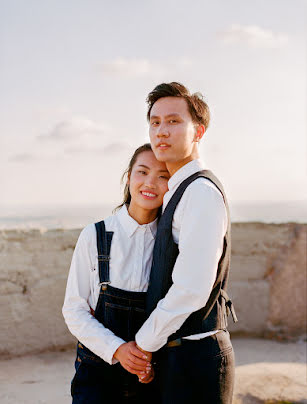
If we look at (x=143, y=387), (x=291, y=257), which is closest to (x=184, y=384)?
(x=143, y=387)

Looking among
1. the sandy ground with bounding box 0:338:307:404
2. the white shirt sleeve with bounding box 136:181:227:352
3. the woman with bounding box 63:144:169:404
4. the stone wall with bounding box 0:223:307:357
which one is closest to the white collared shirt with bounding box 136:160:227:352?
the white shirt sleeve with bounding box 136:181:227:352

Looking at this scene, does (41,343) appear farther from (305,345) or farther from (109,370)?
(305,345)

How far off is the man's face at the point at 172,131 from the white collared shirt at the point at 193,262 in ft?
0.84

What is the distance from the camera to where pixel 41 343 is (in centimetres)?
361

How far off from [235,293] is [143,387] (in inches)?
90.1

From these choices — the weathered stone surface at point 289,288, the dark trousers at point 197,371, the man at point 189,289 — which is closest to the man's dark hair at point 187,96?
the man at point 189,289

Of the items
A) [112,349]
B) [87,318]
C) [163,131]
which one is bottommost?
[112,349]

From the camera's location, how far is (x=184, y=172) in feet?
6.13

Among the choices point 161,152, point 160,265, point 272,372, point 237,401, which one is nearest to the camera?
point 160,265

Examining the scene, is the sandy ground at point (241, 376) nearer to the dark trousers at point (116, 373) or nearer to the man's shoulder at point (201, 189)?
the dark trousers at point (116, 373)

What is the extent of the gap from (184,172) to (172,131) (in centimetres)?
19

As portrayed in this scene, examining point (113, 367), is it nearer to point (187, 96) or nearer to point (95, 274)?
point (95, 274)

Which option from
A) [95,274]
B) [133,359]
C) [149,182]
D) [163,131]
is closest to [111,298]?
[95,274]

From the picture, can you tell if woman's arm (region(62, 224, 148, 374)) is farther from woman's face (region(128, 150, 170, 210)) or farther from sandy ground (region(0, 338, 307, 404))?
sandy ground (region(0, 338, 307, 404))
